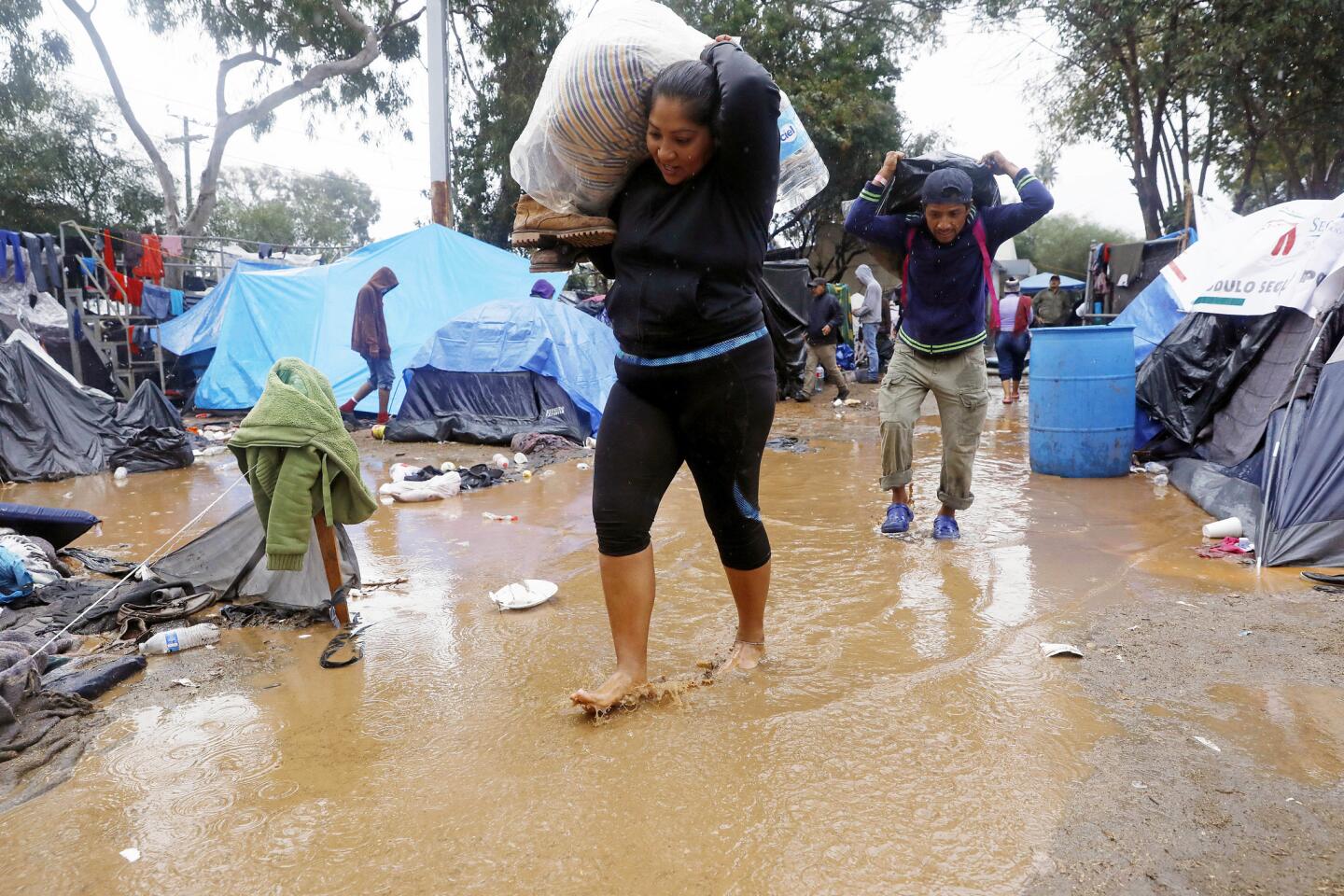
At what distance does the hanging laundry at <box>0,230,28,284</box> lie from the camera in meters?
10.3

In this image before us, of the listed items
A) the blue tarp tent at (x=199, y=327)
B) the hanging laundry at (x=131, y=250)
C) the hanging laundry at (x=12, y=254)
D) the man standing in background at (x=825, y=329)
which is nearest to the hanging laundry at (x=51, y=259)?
the hanging laundry at (x=12, y=254)

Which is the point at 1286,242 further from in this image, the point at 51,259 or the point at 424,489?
the point at 51,259

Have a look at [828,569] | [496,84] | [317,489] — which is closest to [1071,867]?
[828,569]

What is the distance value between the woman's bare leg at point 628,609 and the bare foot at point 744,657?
1.15 ft

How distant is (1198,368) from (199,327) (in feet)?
40.2

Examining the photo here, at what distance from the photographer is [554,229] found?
2541mm

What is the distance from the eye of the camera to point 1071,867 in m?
1.71

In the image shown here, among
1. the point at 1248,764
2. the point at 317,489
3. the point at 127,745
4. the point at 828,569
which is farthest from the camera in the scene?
the point at 828,569

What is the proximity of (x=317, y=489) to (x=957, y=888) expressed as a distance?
8.18 ft

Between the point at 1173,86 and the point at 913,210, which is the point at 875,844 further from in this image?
the point at 1173,86

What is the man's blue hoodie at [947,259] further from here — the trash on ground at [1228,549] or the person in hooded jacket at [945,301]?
the trash on ground at [1228,549]

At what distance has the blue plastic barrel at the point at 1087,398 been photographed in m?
5.99

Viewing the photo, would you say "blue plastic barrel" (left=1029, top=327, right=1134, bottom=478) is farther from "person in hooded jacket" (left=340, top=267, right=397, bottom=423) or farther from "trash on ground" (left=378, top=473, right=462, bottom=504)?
"person in hooded jacket" (left=340, top=267, right=397, bottom=423)

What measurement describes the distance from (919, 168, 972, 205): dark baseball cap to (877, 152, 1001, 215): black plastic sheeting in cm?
14
